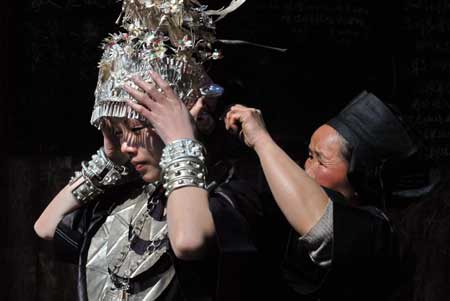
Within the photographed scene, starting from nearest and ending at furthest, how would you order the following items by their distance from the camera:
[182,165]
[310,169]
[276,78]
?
[182,165], [310,169], [276,78]

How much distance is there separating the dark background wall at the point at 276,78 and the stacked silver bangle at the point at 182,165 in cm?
163

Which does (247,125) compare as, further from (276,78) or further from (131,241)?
(276,78)

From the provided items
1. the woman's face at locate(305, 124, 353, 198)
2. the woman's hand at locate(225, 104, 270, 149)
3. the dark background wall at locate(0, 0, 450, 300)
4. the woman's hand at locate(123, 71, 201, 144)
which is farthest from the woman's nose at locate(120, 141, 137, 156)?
the dark background wall at locate(0, 0, 450, 300)

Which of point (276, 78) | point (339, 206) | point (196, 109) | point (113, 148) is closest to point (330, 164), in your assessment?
point (339, 206)

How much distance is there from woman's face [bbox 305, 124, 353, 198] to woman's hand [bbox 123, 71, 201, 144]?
498 mm

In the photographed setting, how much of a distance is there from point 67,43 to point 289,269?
2033mm

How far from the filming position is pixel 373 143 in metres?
3.17

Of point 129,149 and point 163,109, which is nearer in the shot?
point 163,109

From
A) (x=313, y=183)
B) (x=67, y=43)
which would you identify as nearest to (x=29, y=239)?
(x=67, y=43)

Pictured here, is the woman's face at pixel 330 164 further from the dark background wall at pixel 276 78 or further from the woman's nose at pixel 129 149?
the dark background wall at pixel 276 78

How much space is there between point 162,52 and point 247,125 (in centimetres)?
33

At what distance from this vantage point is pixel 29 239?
188 inches

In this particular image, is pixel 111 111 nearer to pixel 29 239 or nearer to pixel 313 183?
pixel 313 183

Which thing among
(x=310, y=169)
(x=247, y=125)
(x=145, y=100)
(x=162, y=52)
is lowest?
(x=310, y=169)
